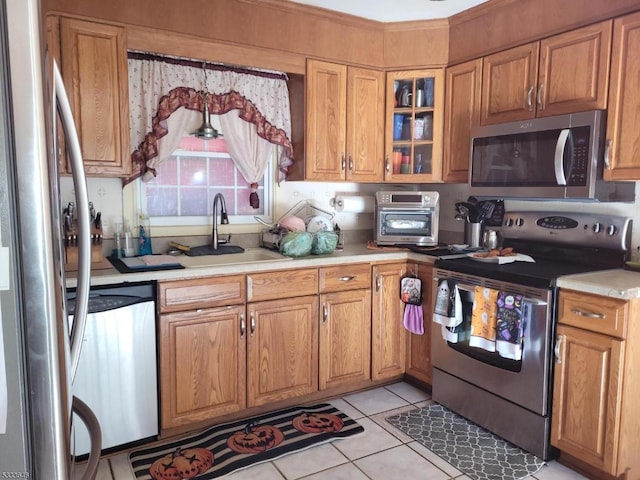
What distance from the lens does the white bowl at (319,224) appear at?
10.3 feet

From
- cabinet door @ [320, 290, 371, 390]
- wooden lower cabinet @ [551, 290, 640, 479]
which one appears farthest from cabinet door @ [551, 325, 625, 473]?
cabinet door @ [320, 290, 371, 390]

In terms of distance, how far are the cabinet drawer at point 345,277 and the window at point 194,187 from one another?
0.76 meters

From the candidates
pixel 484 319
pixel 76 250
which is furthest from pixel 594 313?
pixel 76 250

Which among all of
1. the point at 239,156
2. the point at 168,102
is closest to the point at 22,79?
the point at 168,102

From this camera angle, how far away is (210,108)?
9.50 ft

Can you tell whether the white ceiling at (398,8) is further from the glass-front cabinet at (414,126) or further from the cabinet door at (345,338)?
the cabinet door at (345,338)

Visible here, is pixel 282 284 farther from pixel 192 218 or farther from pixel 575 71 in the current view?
pixel 575 71

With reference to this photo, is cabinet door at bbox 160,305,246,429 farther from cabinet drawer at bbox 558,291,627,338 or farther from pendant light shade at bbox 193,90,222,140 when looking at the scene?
cabinet drawer at bbox 558,291,627,338

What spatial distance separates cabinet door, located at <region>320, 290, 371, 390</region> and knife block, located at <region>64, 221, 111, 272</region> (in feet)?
4.07

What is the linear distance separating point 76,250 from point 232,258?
2.71 ft

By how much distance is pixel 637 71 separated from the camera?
2.21 meters

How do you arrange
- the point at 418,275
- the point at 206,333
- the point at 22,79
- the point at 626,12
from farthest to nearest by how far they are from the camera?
the point at 418,275 → the point at 206,333 → the point at 626,12 → the point at 22,79

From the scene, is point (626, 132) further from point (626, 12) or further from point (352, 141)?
point (352, 141)

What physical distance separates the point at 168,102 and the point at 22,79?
6.94 feet
